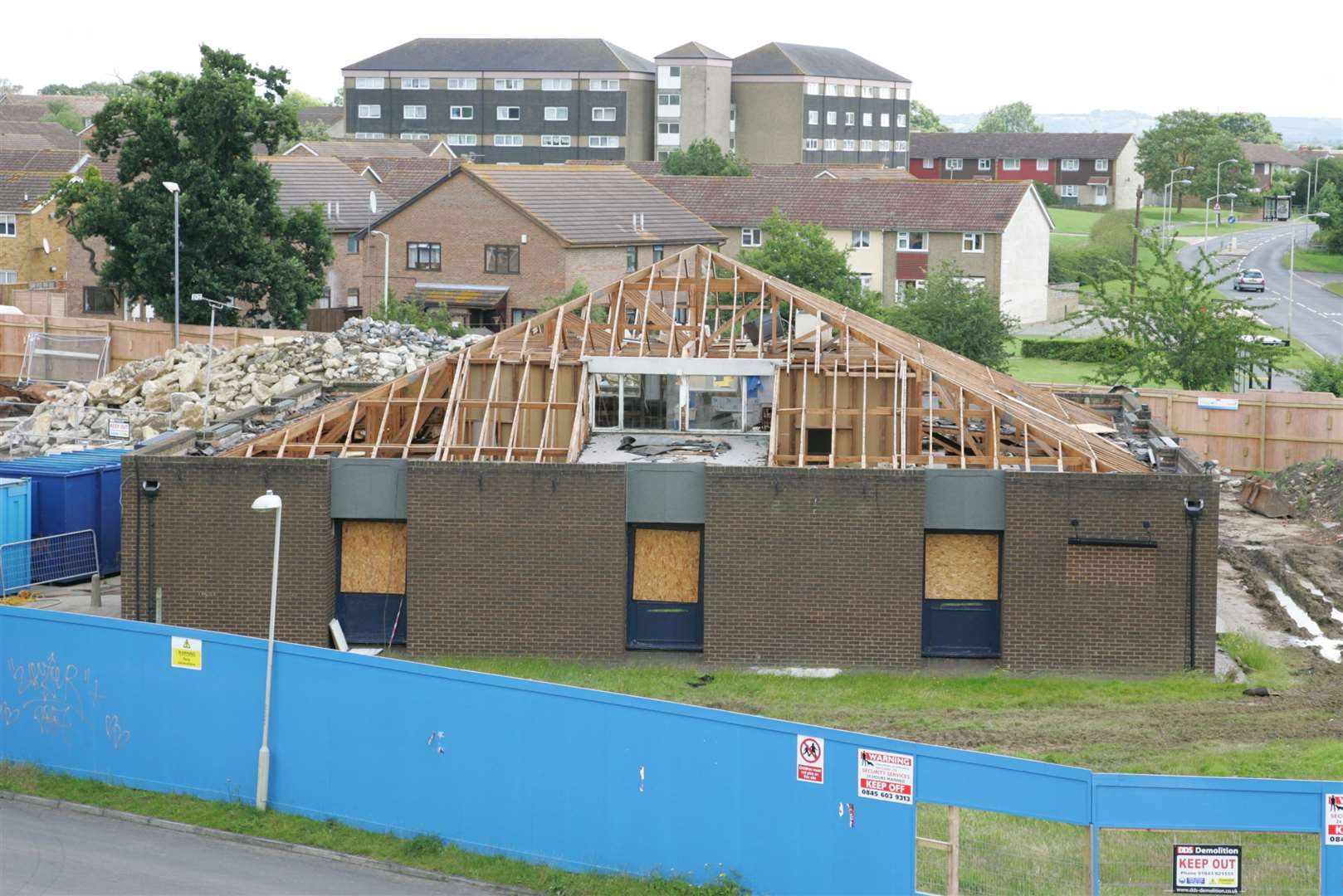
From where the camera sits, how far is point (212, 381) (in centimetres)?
4594

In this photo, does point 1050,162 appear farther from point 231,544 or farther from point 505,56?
point 231,544

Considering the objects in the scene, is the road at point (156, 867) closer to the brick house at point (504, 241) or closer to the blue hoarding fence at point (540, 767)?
the blue hoarding fence at point (540, 767)

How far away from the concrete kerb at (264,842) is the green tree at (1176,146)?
439ft

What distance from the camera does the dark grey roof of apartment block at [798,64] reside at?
137750 mm

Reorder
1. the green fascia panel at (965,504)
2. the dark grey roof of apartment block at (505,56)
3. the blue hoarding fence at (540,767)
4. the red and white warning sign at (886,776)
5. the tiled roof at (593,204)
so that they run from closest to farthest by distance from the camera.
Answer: the blue hoarding fence at (540,767)
the red and white warning sign at (886,776)
the green fascia panel at (965,504)
the tiled roof at (593,204)
the dark grey roof of apartment block at (505,56)

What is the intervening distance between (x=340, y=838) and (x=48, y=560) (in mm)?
16377

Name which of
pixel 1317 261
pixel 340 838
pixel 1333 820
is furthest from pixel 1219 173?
pixel 340 838

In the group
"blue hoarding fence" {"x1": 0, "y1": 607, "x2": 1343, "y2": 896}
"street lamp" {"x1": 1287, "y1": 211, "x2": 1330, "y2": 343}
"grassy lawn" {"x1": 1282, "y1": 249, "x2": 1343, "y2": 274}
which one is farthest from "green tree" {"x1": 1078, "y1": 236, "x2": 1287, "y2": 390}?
"grassy lawn" {"x1": 1282, "y1": 249, "x2": 1343, "y2": 274}

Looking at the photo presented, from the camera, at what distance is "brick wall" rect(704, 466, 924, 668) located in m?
26.7

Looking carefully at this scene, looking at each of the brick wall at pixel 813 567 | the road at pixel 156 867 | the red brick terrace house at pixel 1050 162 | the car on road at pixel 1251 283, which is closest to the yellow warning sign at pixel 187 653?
the road at pixel 156 867

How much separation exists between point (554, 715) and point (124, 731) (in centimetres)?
622

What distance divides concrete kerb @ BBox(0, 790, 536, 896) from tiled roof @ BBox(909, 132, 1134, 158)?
5266 inches

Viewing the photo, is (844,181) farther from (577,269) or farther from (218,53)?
(218,53)

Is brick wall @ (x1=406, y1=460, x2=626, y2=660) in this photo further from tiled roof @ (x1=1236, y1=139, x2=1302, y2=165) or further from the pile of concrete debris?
tiled roof @ (x1=1236, y1=139, x2=1302, y2=165)
